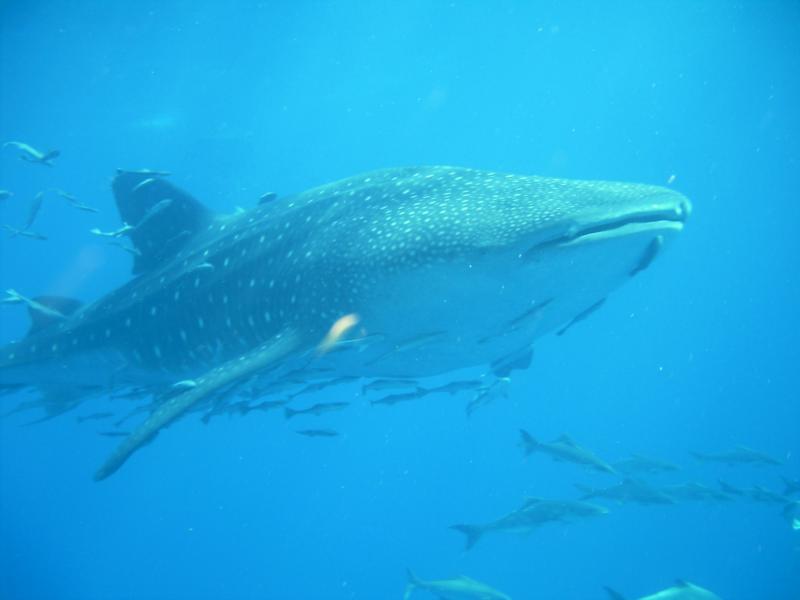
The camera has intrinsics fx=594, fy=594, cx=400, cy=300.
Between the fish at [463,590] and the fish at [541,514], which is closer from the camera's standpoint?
the fish at [541,514]

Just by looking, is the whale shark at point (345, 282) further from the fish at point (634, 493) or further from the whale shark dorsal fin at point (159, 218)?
the fish at point (634, 493)

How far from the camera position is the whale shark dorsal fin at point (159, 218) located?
6.73m

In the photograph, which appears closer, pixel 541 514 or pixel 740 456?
pixel 541 514

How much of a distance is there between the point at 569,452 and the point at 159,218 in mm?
6899

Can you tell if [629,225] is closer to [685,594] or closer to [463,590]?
[685,594]

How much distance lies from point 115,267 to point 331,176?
30.0 m

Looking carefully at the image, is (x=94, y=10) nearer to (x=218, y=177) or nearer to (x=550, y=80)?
(x=218, y=177)

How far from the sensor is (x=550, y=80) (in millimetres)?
54531

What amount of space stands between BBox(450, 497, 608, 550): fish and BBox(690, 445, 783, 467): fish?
17.8ft

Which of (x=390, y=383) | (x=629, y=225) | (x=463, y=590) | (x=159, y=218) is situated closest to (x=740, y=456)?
(x=463, y=590)

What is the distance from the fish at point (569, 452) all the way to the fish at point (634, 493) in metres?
1.63

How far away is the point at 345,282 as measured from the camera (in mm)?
4488

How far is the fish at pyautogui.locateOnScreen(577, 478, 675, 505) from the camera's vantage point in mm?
10898

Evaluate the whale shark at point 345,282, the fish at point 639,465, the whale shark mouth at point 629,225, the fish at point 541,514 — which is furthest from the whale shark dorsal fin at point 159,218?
the fish at point 639,465
